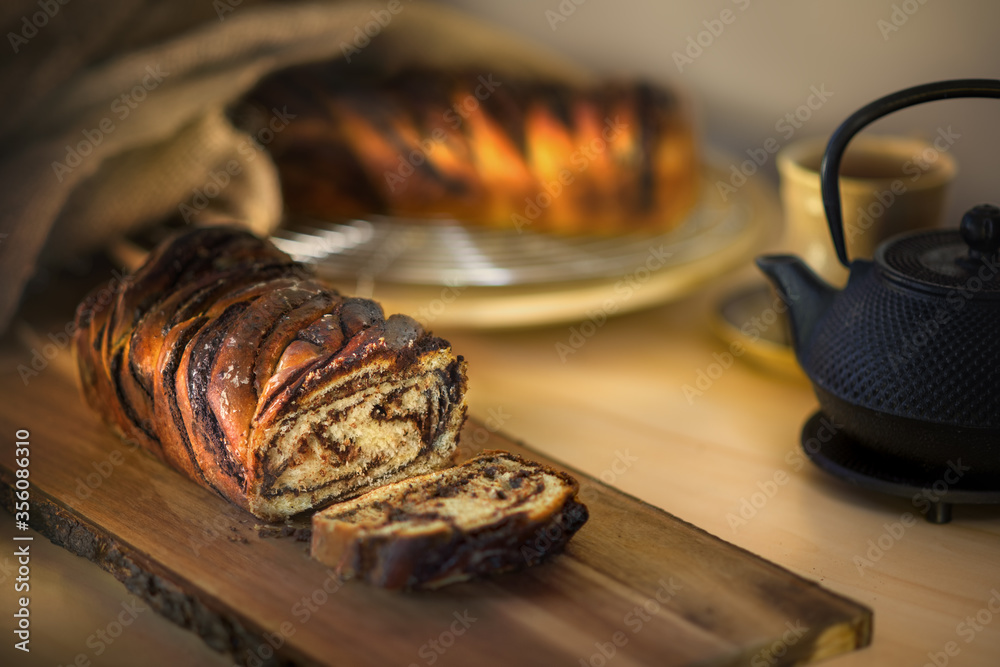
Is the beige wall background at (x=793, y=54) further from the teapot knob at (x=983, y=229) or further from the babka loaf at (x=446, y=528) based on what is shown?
the babka loaf at (x=446, y=528)

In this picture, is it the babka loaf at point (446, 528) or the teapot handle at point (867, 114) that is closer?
the babka loaf at point (446, 528)

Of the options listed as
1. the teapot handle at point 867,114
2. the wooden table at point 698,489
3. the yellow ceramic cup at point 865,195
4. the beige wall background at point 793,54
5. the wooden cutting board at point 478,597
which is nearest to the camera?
the wooden cutting board at point 478,597

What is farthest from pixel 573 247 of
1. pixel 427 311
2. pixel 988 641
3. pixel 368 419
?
pixel 988 641

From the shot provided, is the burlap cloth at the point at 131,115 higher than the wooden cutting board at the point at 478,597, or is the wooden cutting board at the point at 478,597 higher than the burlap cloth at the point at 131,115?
the burlap cloth at the point at 131,115

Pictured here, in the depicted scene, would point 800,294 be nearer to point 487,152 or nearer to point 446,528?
point 446,528

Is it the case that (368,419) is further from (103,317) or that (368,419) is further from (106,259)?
(106,259)

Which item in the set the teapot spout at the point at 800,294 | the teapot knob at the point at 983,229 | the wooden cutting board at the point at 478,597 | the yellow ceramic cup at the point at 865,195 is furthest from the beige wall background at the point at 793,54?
the wooden cutting board at the point at 478,597

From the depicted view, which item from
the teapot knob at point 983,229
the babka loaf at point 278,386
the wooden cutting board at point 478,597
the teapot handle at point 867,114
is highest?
the teapot handle at point 867,114

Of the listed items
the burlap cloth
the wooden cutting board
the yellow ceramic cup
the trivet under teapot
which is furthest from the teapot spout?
the burlap cloth
